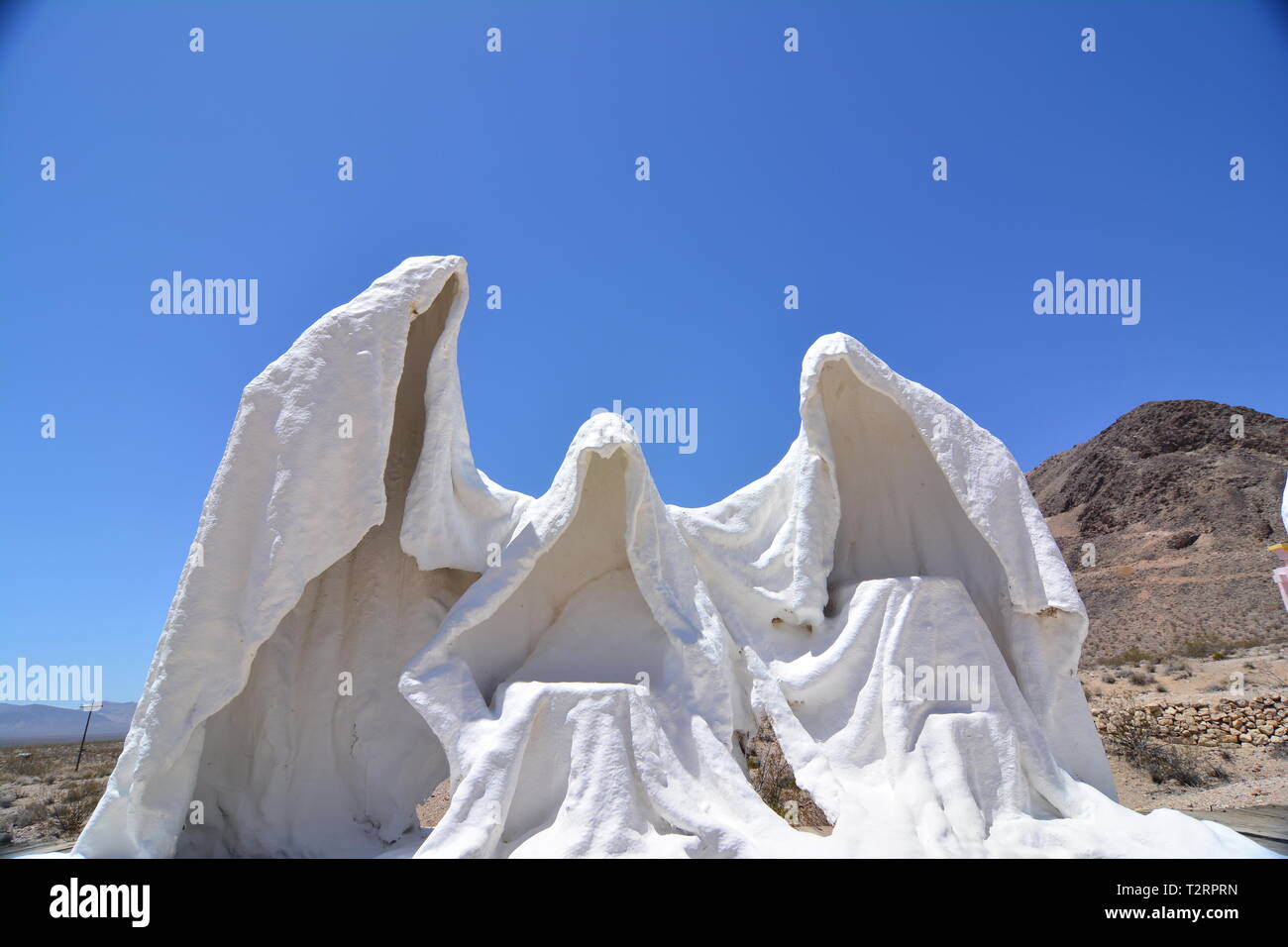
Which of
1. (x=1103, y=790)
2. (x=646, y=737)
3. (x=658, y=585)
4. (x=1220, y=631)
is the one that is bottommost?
(x=1220, y=631)

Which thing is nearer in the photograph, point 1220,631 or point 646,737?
point 646,737

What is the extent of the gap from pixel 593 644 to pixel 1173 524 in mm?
38810

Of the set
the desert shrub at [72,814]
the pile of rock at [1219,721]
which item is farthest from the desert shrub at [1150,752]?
the desert shrub at [72,814]

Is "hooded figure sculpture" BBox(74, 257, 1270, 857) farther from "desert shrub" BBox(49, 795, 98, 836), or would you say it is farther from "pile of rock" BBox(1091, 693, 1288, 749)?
"pile of rock" BBox(1091, 693, 1288, 749)

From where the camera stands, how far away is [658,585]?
18.6 ft

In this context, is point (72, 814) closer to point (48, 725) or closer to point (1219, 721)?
point (1219, 721)

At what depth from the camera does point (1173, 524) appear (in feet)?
119

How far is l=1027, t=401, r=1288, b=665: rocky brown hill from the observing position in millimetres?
27016

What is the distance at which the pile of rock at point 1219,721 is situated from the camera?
38.3 ft

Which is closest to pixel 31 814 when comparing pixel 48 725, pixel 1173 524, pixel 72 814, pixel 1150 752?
pixel 72 814
